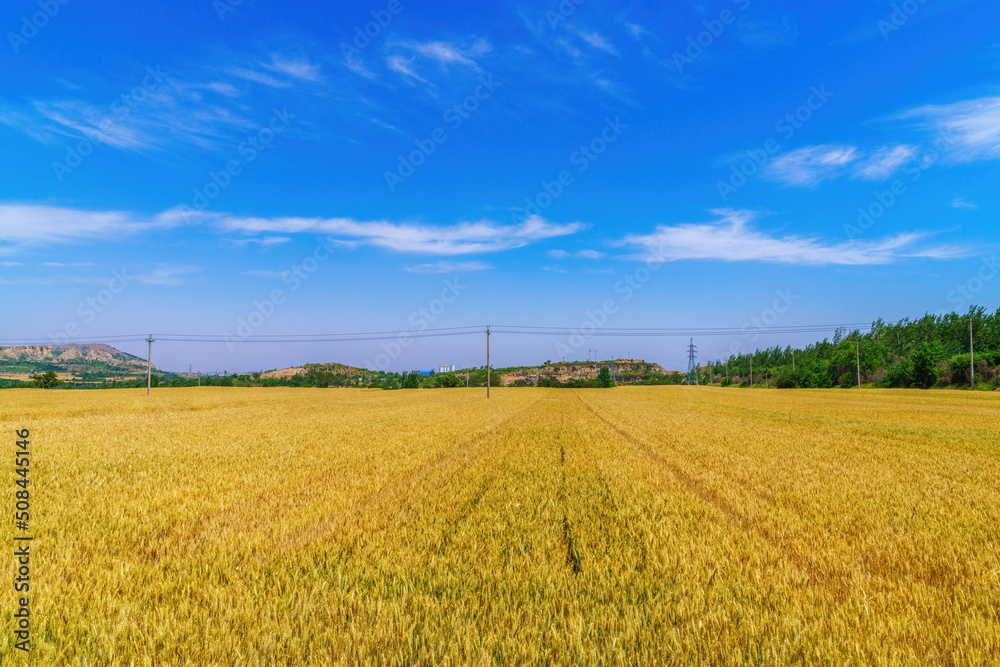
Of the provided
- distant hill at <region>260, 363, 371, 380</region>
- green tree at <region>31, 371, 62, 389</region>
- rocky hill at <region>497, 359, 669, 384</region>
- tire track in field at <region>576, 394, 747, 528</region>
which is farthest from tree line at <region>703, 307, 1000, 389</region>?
green tree at <region>31, 371, 62, 389</region>

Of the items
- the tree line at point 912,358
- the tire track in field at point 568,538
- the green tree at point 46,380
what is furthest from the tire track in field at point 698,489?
the green tree at point 46,380

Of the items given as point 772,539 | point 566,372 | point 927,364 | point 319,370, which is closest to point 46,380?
point 319,370

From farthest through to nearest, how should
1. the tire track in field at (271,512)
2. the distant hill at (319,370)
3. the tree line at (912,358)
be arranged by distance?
the distant hill at (319,370) → the tree line at (912,358) → the tire track in field at (271,512)

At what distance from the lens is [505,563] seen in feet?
13.8

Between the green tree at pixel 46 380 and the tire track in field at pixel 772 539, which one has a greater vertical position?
the tire track in field at pixel 772 539

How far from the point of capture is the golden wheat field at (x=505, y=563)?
9.30 ft

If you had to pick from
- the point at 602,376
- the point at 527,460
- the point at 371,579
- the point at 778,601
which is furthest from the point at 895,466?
the point at 602,376

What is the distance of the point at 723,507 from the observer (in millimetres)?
6430

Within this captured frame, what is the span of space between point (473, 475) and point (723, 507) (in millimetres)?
4264

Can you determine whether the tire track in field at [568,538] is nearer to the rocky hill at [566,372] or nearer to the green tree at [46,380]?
the green tree at [46,380]

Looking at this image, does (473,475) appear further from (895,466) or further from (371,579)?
(895,466)

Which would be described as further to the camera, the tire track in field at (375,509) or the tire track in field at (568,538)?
the tire track in field at (375,509)

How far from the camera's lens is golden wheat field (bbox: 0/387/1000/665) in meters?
2.84

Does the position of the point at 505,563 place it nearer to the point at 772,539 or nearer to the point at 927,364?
the point at 772,539
